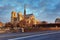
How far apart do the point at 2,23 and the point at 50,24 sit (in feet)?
53.2

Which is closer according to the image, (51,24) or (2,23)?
(51,24)

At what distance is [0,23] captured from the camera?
57844 mm

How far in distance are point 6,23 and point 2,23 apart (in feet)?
7.91

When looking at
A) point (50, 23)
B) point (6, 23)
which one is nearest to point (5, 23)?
point (6, 23)

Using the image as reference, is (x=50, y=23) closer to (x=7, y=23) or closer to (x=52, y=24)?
(x=52, y=24)

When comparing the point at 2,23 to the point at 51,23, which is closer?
the point at 51,23

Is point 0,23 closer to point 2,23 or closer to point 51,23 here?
point 2,23

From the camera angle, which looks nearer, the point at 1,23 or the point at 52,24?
the point at 52,24

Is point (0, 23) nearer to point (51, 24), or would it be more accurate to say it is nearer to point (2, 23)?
point (2, 23)

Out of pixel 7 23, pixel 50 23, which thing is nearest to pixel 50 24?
pixel 50 23

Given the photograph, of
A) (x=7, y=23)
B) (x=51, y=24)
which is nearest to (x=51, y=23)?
(x=51, y=24)

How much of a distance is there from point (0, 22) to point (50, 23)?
55.0 feet

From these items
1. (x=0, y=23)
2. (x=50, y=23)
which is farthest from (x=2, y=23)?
(x=50, y=23)

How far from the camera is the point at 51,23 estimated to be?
176ft
